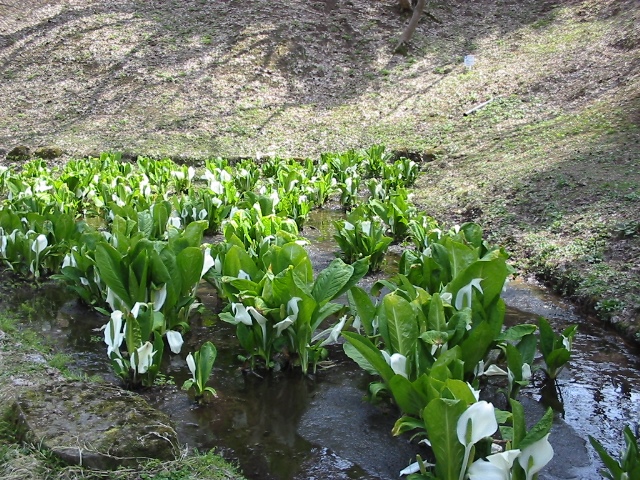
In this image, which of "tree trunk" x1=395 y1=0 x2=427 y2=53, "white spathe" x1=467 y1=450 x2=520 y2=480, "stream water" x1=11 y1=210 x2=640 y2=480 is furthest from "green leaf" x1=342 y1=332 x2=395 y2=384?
"tree trunk" x1=395 y1=0 x2=427 y2=53

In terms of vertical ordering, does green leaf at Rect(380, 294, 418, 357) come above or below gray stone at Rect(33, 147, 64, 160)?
above

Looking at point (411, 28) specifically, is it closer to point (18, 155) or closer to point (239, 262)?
point (18, 155)

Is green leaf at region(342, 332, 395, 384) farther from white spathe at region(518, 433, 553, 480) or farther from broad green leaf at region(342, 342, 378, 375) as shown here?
white spathe at region(518, 433, 553, 480)

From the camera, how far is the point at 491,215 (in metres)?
7.04

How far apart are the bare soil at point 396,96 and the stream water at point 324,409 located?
1109 millimetres

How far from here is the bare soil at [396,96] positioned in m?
6.63

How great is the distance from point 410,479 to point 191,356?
4.21 feet

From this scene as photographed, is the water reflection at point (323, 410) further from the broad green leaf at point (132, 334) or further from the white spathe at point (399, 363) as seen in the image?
the white spathe at point (399, 363)

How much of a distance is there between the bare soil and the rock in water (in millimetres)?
3373

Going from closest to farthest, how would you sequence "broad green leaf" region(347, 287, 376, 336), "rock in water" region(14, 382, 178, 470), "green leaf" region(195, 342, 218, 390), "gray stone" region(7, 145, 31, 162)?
1. "rock in water" region(14, 382, 178, 470)
2. "green leaf" region(195, 342, 218, 390)
3. "broad green leaf" region(347, 287, 376, 336)
4. "gray stone" region(7, 145, 31, 162)

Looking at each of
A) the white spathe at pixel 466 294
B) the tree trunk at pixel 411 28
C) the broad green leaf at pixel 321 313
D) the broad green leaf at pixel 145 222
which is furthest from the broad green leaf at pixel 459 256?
the tree trunk at pixel 411 28

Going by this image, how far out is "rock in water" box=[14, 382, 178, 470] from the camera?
7.52 ft

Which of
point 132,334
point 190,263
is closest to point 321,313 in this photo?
point 190,263

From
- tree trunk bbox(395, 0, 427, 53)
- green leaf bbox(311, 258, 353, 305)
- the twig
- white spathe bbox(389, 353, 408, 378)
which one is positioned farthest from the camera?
tree trunk bbox(395, 0, 427, 53)
